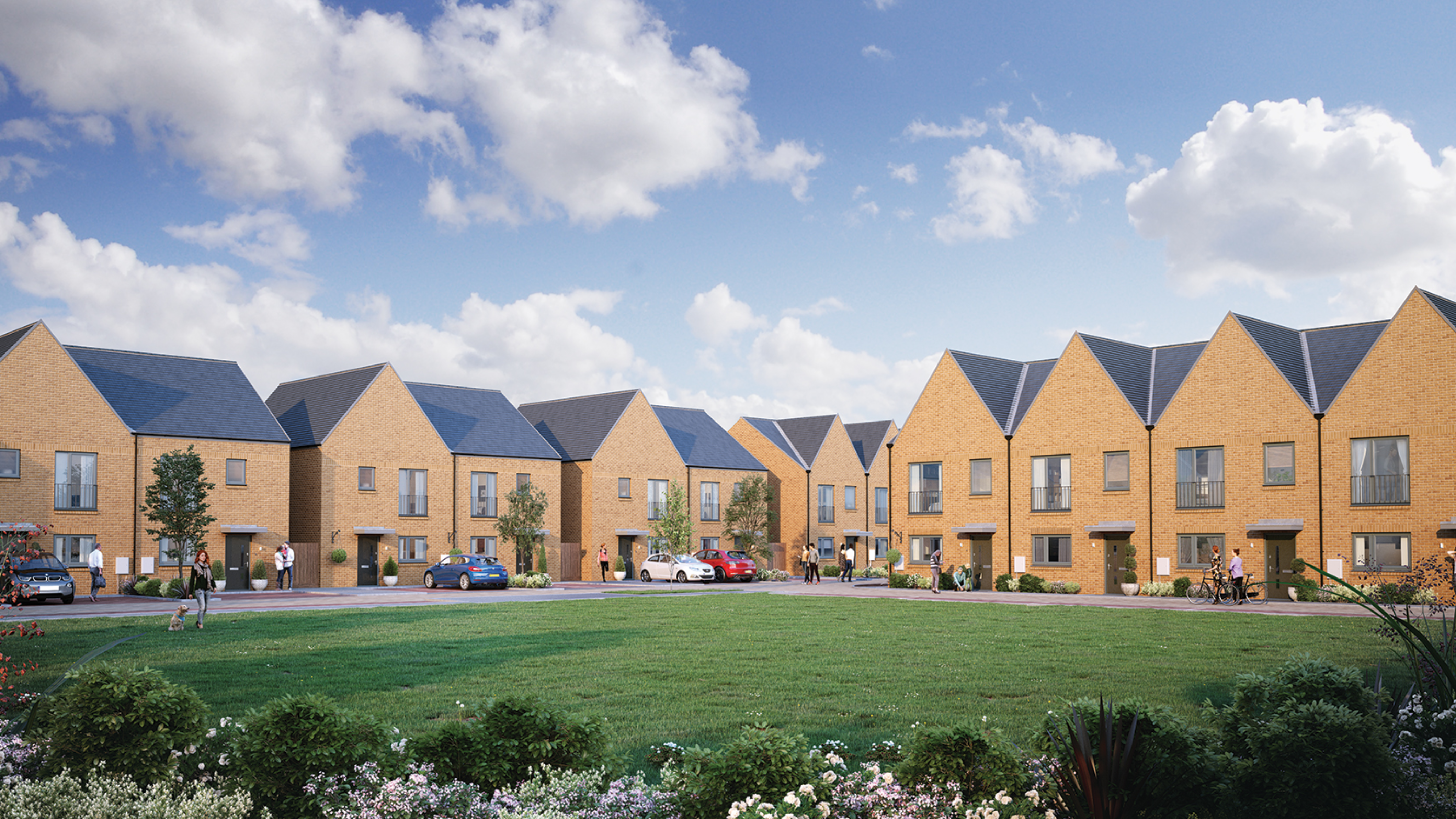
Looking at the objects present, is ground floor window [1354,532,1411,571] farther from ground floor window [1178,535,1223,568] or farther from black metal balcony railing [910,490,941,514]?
black metal balcony railing [910,490,941,514]

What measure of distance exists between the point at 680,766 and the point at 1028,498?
38359 millimetres

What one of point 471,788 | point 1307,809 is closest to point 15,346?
point 471,788

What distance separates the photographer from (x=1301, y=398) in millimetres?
36438

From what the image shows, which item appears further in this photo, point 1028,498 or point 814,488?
point 814,488

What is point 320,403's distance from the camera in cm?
5031

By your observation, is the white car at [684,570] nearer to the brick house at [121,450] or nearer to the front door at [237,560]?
the brick house at [121,450]

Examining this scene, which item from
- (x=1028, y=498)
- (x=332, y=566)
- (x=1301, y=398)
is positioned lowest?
(x=332, y=566)

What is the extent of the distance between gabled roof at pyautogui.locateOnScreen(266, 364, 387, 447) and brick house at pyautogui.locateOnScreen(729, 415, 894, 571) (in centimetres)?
2548

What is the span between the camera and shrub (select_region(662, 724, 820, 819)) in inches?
227

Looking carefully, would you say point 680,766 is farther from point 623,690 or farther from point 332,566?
point 332,566

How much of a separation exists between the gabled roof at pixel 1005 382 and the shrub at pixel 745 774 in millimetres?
39808

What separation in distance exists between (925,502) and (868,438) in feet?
86.4

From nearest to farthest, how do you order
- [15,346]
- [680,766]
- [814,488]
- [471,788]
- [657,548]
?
[471,788], [680,766], [15,346], [657,548], [814,488]

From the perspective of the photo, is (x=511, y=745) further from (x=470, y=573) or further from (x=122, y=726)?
(x=470, y=573)
